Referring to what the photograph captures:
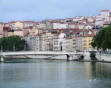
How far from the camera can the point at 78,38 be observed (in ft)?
354

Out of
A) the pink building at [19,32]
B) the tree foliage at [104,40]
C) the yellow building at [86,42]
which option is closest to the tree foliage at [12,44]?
the pink building at [19,32]

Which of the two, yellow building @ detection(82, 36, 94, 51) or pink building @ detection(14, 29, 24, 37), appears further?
pink building @ detection(14, 29, 24, 37)

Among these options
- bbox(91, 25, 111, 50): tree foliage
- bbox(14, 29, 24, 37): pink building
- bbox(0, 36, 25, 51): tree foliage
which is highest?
bbox(14, 29, 24, 37): pink building

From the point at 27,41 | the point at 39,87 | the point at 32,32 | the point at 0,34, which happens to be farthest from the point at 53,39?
the point at 39,87

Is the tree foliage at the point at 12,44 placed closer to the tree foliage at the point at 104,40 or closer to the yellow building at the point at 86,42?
the yellow building at the point at 86,42

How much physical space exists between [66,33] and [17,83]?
85222mm

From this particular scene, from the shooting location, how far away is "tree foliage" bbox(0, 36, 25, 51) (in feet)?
402

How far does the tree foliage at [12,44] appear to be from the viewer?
4826 inches

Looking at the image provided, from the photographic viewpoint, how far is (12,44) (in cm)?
12419

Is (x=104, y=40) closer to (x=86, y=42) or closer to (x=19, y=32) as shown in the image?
(x=86, y=42)

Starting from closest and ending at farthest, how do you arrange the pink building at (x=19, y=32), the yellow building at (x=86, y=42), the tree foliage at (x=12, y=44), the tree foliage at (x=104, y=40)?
the tree foliage at (x=104, y=40)
the yellow building at (x=86, y=42)
the tree foliage at (x=12, y=44)
the pink building at (x=19, y=32)

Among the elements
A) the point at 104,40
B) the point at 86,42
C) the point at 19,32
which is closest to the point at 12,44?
the point at 86,42

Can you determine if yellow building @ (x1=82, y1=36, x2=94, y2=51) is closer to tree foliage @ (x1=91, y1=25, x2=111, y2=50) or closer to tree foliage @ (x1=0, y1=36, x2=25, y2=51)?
tree foliage @ (x1=91, y1=25, x2=111, y2=50)

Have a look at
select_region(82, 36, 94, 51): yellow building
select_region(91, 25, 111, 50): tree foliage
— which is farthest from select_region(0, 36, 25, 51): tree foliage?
select_region(91, 25, 111, 50): tree foliage
